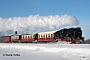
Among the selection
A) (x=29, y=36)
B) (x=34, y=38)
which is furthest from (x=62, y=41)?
(x=29, y=36)

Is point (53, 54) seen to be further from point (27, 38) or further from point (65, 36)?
point (27, 38)

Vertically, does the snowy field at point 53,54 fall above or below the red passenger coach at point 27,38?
below

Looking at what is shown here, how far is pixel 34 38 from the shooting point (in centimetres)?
5219

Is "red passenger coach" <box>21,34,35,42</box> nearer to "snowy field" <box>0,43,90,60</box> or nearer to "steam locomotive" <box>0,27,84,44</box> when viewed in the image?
"steam locomotive" <box>0,27,84,44</box>

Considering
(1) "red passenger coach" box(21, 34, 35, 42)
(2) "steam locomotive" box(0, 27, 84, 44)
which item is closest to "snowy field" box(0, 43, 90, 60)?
(2) "steam locomotive" box(0, 27, 84, 44)

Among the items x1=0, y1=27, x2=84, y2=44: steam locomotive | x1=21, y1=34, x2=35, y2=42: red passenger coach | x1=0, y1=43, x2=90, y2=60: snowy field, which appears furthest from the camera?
x1=21, y1=34, x2=35, y2=42: red passenger coach

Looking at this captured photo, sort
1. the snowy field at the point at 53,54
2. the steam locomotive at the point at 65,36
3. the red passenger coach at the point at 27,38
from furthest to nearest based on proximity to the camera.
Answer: the red passenger coach at the point at 27,38 → the steam locomotive at the point at 65,36 → the snowy field at the point at 53,54

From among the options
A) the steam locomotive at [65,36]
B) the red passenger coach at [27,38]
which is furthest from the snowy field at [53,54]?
the red passenger coach at [27,38]

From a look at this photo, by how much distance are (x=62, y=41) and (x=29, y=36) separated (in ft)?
60.9

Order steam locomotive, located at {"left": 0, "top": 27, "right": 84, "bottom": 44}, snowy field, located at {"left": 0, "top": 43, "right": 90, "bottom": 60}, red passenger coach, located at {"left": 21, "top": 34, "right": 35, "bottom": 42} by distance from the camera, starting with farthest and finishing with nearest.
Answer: red passenger coach, located at {"left": 21, "top": 34, "right": 35, "bottom": 42} < steam locomotive, located at {"left": 0, "top": 27, "right": 84, "bottom": 44} < snowy field, located at {"left": 0, "top": 43, "right": 90, "bottom": 60}

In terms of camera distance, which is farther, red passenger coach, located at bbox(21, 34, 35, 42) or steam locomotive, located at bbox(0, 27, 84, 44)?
red passenger coach, located at bbox(21, 34, 35, 42)

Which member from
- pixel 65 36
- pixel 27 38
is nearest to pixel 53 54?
pixel 65 36

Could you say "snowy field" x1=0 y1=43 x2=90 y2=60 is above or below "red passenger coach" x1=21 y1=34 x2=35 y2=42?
below

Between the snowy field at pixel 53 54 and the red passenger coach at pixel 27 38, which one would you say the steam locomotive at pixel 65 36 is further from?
the snowy field at pixel 53 54
